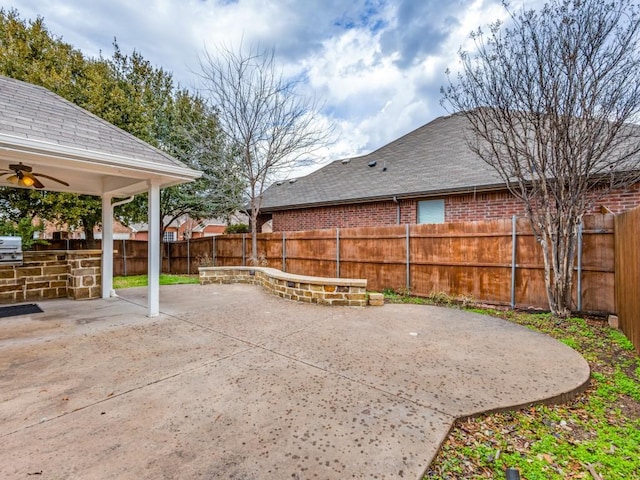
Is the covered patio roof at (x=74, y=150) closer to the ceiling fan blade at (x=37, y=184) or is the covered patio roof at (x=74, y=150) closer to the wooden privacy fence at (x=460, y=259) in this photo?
A: the ceiling fan blade at (x=37, y=184)

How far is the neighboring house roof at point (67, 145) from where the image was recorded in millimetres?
4156

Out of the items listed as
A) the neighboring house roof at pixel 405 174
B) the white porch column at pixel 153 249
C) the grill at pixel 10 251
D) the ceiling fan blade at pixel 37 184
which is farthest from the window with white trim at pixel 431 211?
the grill at pixel 10 251

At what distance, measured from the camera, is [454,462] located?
2016 millimetres

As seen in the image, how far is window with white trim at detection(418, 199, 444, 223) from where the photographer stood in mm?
9492

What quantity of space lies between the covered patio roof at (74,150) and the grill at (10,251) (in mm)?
1229

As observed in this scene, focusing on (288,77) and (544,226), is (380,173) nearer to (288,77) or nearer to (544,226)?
(288,77)

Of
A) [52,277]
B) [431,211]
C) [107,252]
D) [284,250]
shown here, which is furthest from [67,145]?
[431,211]

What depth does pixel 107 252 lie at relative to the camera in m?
7.11

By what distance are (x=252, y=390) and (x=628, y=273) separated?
512 centimetres

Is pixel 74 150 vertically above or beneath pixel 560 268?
above

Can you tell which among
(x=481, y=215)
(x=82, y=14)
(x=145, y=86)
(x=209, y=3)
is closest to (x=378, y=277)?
(x=481, y=215)

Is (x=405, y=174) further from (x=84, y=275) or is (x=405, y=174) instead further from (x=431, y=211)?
(x=84, y=275)

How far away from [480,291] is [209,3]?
31.5ft

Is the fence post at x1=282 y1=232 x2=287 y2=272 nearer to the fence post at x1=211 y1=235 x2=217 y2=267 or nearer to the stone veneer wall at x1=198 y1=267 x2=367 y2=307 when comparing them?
the stone veneer wall at x1=198 y1=267 x2=367 y2=307
